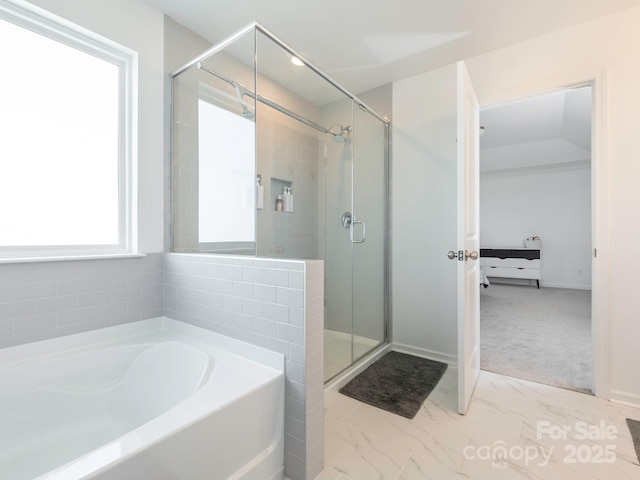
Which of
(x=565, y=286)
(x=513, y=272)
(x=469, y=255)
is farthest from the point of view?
(x=513, y=272)

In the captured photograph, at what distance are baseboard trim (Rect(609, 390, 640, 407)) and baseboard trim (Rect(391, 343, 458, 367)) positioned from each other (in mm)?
930

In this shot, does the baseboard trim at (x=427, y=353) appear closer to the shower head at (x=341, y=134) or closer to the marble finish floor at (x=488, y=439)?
the marble finish floor at (x=488, y=439)

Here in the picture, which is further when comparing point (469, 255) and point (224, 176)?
point (224, 176)

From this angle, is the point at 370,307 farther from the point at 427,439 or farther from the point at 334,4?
the point at 334,4

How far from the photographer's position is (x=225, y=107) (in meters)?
2.11

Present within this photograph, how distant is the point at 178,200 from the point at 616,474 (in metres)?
2.71

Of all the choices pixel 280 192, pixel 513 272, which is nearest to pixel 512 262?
pixel 513 272

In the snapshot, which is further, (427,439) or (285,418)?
(427,439)

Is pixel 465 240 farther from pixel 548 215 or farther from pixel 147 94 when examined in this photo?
pixel 548 215

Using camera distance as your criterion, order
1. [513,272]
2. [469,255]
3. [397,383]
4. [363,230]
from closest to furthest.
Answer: [469,255] → [397,383] → [363,230] → [513,272]

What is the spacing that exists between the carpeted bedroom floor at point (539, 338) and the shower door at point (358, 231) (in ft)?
3.34

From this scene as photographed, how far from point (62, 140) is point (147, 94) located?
1.82ft

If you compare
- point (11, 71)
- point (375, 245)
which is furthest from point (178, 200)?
point (375, 245)

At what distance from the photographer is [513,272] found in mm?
6270
